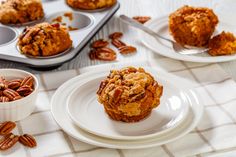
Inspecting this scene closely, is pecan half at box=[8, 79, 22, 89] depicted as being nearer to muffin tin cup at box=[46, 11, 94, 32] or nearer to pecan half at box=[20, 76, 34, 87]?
pecan half at box=[20, 76, 34, 87]

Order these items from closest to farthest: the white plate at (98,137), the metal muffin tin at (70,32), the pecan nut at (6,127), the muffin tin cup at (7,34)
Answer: the white plate at (98,137), the pecan nut at (6,127), the metal muffin tin at (70,32), the muffin tin cup at (7,34)

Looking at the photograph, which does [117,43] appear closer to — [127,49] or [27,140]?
[127,49]

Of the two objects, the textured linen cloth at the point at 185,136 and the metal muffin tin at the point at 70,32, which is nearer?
the textured linen cloth at the point at 185,136

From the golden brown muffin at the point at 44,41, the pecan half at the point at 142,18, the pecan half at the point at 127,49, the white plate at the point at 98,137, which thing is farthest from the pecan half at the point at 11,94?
the pecan half at the point at 142,18

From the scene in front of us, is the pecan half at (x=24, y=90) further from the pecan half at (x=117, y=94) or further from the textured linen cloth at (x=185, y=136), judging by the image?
the pecan half at (x=117, y=94)

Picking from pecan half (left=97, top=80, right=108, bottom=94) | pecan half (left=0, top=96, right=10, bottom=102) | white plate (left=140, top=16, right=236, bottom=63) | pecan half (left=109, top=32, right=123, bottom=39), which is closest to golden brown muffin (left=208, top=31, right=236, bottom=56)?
white plate (left=140, top=16, right=236, bottom=63)

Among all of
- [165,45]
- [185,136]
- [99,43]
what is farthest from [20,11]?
[185,136]
